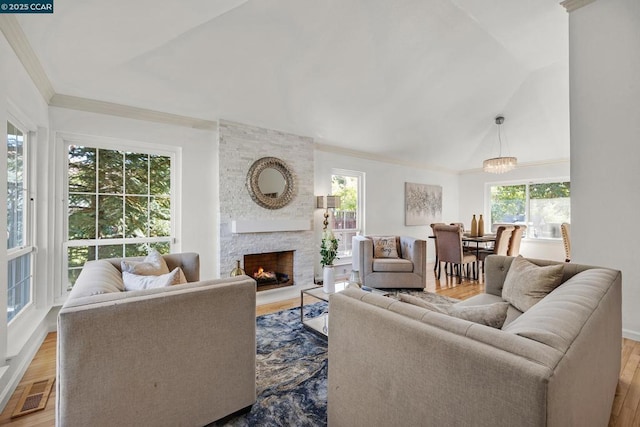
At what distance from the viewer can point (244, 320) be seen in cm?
167

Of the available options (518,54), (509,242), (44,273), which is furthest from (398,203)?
(44,273)

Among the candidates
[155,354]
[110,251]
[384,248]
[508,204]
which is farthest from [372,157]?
[155,354]

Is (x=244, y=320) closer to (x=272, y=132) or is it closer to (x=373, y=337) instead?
(x=373, y=337)

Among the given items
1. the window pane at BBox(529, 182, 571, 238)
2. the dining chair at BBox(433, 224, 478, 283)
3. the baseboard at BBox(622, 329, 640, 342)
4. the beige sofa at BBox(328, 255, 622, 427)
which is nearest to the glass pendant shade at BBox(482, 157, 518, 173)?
the dining chair at BBox(433, 224, 478, 283)

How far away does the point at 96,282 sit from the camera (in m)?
1.65

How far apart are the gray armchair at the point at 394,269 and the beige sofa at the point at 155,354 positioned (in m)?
2.84

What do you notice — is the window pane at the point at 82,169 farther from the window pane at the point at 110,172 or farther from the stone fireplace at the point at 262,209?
the stone fireplace at the point at 262,209

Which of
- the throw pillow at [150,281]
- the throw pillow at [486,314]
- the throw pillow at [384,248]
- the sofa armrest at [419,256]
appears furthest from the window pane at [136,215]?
the sofa armrest at [419,256]

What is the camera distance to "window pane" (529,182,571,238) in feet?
19.8

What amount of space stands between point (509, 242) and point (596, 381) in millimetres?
4538

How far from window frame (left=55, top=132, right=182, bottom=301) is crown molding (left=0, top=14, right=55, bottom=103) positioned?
46 centimetres

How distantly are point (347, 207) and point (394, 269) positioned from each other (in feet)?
5.62

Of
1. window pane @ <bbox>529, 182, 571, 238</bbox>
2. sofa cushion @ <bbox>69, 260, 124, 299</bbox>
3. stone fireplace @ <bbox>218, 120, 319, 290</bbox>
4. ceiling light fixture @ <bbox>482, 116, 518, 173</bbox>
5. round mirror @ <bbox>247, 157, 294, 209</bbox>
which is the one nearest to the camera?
sofa cushion @ <bbox>69, 260, 124, 299</bbox>

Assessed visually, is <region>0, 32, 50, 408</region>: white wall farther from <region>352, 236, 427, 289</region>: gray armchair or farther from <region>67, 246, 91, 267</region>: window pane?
<region>352, 236, 427, 289</region>: gray armchair
